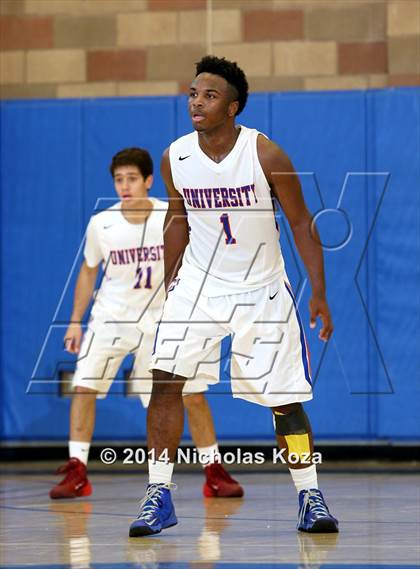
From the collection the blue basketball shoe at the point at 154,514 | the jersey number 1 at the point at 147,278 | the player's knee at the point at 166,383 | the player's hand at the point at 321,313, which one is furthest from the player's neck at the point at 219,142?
the jersey number 1 at the point at 147,278

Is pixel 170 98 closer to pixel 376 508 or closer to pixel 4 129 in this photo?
pixel 4 129

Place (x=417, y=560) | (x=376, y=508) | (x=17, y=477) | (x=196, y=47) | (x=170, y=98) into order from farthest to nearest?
(x=196, y=47)
(x=170, y=98)
(x=17, y=477)
(x=376, y=508)
(x=417, y=560)

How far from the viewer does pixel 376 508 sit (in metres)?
6.90

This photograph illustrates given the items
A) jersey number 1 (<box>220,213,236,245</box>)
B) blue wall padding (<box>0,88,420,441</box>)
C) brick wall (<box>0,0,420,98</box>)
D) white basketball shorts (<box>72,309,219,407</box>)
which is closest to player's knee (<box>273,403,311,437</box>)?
jersey number 1 (<box>220,213,236,245</box>)

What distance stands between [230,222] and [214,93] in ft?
1.95

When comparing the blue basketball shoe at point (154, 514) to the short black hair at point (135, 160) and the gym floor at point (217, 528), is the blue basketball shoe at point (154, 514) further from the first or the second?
the short black hair at point (135, 160)

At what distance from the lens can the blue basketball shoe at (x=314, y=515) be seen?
570 centimetres

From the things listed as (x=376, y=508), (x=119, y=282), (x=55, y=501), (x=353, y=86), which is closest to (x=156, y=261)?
(x=119, y=282)

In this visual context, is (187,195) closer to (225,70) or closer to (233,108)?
(233,108)

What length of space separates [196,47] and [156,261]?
2.94 metres

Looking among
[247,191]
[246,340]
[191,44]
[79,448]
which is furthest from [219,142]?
[191,44]

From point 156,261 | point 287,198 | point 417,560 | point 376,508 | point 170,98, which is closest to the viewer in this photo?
point 417,560

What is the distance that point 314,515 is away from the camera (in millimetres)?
5723

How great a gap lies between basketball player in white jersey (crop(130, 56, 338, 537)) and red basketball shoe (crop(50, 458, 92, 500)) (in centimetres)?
194
